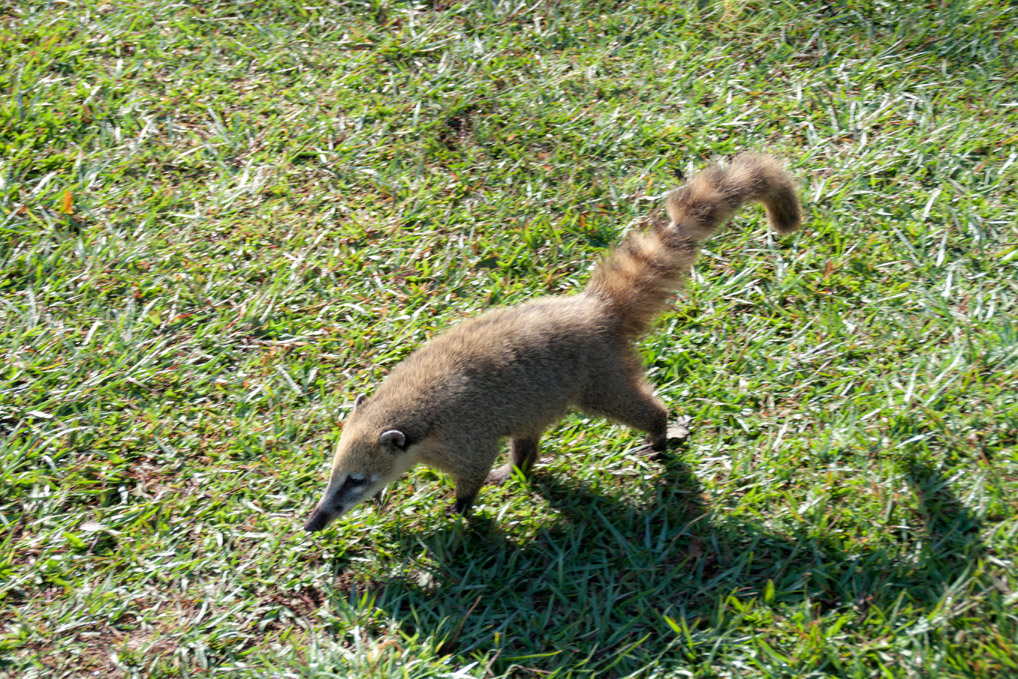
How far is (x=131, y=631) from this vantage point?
3572 mm

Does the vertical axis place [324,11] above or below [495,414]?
above

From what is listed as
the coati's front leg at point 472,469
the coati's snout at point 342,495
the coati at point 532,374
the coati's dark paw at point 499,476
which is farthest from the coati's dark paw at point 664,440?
the coati's snout at point 342,495

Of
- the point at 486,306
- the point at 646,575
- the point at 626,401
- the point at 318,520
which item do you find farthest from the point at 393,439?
the point at 486,306

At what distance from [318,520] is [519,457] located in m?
0.92

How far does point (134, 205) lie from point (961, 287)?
4.39 meters

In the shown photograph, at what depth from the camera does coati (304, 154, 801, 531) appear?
3705mm

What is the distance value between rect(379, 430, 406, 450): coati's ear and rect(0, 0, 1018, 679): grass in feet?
1.44

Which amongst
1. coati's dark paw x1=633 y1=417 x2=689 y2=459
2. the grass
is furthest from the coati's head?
coati's dark paw x1=633 y1=417 x2=689 y2=459

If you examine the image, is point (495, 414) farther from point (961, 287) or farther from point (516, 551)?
point (961, 287)

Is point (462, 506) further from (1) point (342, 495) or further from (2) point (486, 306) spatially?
(2) point (486, 306)

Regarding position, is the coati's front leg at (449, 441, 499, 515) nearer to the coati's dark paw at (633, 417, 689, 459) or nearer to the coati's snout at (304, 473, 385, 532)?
the coati's snout at (304, 473, 385, 532)

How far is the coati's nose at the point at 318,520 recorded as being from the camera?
365 cm

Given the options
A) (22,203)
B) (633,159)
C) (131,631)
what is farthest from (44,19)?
(131,631)

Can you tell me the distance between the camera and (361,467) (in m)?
3.68
